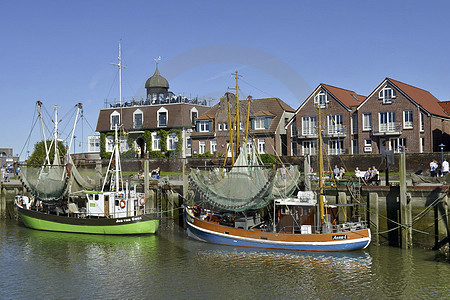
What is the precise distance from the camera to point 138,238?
4272 centimetres

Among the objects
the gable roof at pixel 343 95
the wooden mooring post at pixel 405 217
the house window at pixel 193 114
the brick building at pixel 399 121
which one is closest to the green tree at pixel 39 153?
the house window at pixel 193 114

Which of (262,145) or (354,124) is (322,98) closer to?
(354,124)

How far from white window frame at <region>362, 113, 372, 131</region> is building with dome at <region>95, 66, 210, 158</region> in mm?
30015

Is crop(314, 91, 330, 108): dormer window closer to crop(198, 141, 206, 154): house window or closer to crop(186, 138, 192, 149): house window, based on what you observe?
crop(198, 141, 206, 154): house window

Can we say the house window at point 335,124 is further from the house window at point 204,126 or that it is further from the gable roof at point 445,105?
the house window at point 204,126

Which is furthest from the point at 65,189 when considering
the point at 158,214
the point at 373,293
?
Answer: the point at 373,293

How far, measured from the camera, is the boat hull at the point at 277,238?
34781mm

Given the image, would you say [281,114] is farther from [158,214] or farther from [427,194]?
[427,194]

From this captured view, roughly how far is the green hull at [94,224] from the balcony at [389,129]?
37.4m

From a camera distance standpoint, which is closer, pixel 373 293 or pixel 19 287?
pixel 373 293

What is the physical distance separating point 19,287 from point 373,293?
63.8 ft

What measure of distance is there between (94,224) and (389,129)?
4190cm

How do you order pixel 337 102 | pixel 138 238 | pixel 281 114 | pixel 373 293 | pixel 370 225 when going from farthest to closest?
pixel 281 114, pixel 337 102, pixel 138 238, pixel 370 225, pixel 373 293

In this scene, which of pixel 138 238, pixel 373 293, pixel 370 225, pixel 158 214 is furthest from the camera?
pixel 158 214
